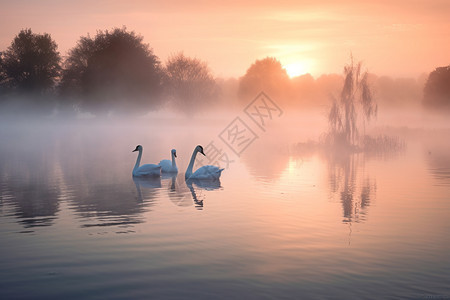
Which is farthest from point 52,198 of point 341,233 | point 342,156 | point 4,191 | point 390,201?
point 342,156

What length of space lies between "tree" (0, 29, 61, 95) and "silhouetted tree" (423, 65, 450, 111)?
228ft

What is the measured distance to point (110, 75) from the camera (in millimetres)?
75500

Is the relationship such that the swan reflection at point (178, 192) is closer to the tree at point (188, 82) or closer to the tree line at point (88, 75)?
the tree line at point (88, 75)

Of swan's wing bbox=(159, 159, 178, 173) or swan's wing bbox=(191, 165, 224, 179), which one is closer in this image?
swan's wing bbox=(191, 165, 224, 179)

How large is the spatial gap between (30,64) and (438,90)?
73903 millimetres

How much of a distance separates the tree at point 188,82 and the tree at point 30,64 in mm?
19694

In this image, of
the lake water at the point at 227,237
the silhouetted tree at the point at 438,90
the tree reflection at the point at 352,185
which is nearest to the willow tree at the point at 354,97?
the tree reflection at the point at 352,185

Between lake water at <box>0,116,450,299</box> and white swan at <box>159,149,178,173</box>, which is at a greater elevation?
white swan at <box>159,149,178,173</box>

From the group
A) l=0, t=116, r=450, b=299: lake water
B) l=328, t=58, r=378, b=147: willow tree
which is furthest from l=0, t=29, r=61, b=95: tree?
l=0, t=116, r=450, b=299: lake water

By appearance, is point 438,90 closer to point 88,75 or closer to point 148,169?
point 88,75

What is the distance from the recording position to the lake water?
8562mm

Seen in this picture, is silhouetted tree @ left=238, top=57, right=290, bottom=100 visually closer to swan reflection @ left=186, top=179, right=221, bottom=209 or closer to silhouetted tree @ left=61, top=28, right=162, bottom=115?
silhouetted tree @ left=61, top=28, right=162, bottom=115

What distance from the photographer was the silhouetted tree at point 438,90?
315 ft

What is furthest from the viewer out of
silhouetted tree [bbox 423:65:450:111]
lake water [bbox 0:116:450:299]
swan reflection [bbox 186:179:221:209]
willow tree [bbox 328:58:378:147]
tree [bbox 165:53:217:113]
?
silhouetted tree [bbox 423:65:450:111]
